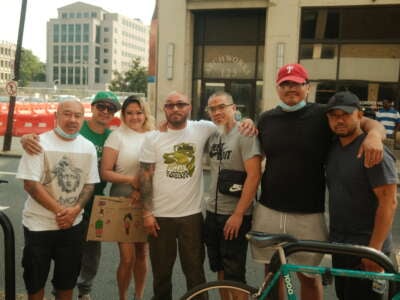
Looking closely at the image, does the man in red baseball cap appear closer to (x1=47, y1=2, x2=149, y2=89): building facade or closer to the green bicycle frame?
the green bicycle frame

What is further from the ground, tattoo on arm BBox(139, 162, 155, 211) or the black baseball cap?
the black baseball cap

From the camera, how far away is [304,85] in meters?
2.92

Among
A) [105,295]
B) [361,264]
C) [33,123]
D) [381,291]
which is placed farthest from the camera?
[33,123]

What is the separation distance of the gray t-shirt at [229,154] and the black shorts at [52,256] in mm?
1041

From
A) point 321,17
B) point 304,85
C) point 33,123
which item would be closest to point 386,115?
point 321,17

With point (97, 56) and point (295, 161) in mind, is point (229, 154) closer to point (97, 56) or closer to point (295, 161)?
point (295, 161)

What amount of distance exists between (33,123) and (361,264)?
1721cm

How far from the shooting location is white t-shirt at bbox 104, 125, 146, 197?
134 inches

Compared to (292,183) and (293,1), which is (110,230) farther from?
(293,1)

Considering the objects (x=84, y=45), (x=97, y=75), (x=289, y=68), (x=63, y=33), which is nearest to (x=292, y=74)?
(x=289, y=68)

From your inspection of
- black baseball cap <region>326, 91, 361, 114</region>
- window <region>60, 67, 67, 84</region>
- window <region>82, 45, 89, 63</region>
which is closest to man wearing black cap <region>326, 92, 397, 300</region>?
black baseball cap <region>326, 91, 361, 114</region>

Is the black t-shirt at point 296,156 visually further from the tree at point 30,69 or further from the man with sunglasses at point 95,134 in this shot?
the tree at point 30,69

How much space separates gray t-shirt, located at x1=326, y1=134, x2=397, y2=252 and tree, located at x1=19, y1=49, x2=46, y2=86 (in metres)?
129

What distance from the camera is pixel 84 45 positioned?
140875 millimetres
